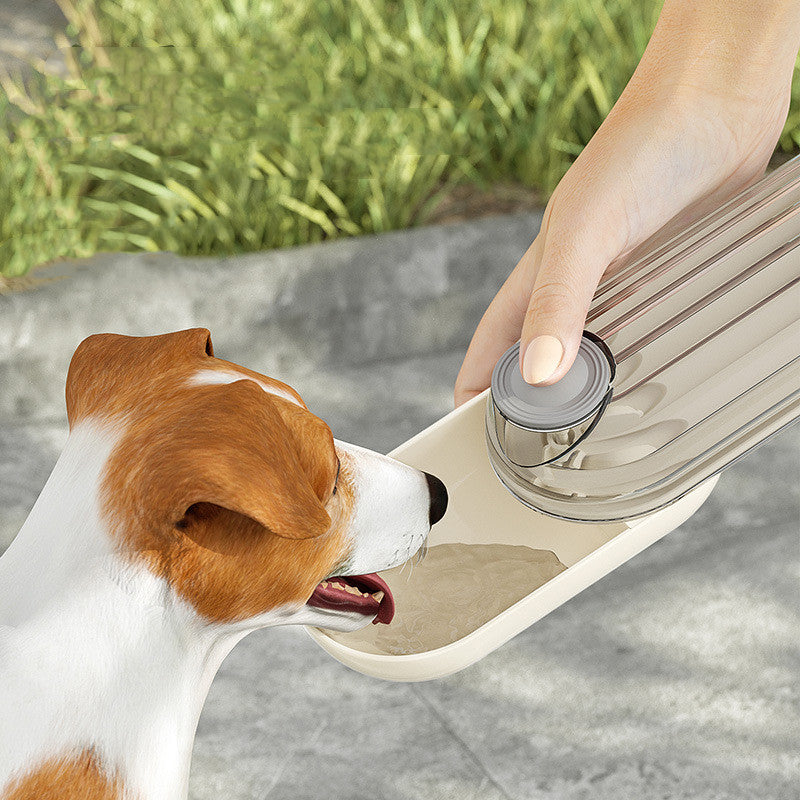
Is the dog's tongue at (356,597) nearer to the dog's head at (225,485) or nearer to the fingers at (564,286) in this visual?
the dog's head at (225,485)

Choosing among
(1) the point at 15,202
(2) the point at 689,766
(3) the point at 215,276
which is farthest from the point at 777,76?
(1) the point at 15,202

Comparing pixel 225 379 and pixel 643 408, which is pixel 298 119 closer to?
pixel 643 408

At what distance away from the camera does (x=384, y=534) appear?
963mm

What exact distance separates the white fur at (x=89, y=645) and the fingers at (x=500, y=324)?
0.66 m

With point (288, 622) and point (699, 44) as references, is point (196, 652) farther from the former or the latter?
point (699, 44)

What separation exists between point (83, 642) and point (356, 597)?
37 cm

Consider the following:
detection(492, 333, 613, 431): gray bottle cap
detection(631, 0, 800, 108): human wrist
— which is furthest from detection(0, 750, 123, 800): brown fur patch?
detection(631, 0, 800, 108): human wrist

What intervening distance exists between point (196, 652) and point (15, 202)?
64.5 inches

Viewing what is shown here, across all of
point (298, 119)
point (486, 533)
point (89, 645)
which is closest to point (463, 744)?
point (486, 533)

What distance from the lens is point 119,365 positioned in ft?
2.91

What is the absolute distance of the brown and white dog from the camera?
29.9 inches

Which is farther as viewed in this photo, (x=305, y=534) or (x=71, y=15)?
(x=71, y=15)

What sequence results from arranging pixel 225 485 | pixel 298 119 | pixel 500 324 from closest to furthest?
pixel 225 485
pixel 500 324
pixel 298 119

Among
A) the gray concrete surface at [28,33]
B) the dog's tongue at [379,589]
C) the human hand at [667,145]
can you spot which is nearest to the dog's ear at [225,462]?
the dog's tongue at [379,589]
